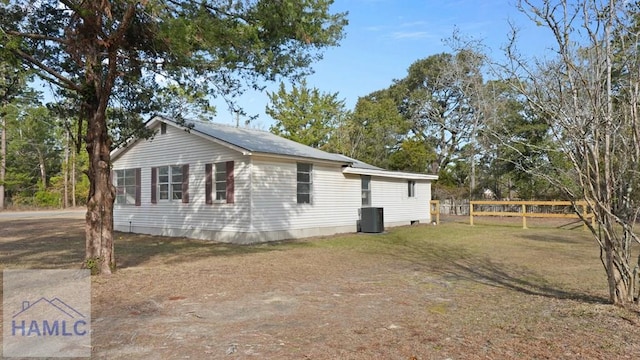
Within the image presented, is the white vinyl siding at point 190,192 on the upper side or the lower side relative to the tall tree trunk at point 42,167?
lower

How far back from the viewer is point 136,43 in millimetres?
8531

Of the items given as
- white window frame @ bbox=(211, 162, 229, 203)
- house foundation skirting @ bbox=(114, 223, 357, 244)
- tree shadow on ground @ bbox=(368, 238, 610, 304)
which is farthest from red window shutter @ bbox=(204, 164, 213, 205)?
tree shadow on ground @ bbox=(368, 238, 610, 304)

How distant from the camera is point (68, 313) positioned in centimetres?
537

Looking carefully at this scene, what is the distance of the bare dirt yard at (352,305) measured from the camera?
404 cm

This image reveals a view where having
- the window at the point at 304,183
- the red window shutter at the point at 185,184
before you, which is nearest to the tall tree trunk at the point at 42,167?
the red window shutter at the point at 185,184

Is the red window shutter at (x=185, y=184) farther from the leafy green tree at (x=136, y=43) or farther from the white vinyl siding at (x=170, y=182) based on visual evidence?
the leafy green tree at (x=136, y=43)

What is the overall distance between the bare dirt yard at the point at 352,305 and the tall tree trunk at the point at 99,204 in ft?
1.57


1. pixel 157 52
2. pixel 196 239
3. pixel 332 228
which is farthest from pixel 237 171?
pixel 157 52

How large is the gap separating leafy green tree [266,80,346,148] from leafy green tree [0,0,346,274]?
24483 mm

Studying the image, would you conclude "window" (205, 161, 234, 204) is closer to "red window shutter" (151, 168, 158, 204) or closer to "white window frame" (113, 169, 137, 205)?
"red window shutter" (151, 168, 158, 204)

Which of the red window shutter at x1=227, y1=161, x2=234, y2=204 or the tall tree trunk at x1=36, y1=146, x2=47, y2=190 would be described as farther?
the tall tree trunk at x1=36, y1=146, x2=47, y2=190

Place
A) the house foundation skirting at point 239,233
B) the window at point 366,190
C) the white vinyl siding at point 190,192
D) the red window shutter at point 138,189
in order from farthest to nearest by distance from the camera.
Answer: the window at point 366,190 → the red window shutter at point 138,189 → the white vinyl siding at point 190,192 → the house foundation skirting at point 239,233

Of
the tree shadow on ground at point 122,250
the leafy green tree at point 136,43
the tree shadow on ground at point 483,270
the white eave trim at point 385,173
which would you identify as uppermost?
the leafy green tree at point 136,43

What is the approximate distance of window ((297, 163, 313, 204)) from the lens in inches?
→ 601
